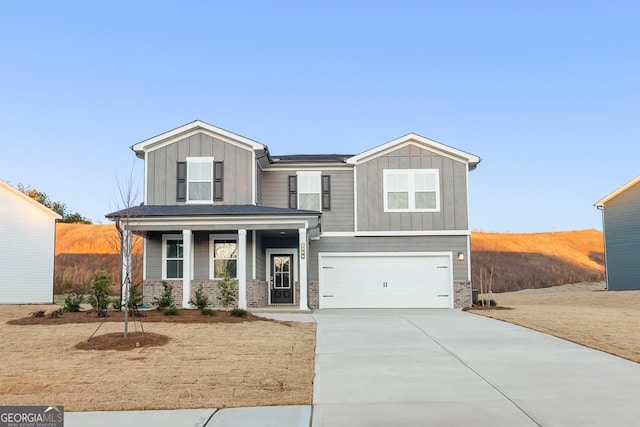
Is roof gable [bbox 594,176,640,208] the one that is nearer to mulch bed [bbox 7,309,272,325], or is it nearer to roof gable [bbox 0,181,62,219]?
mulch bed [bbox 7,309,272,325]

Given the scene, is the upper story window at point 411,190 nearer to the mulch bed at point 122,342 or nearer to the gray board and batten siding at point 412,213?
the gray board and batten siding at point 412,213

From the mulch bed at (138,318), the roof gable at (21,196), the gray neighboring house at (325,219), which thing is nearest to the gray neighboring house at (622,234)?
the gray neighboring house at (325,219)

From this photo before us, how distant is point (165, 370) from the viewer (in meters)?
9.34

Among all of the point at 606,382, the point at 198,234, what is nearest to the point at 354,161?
the point at 198,234

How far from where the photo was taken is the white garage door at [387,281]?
77.0 ft

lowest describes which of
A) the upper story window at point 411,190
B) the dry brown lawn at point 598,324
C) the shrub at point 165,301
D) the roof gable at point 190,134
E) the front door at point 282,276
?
the dry brown lawn at point 598,324

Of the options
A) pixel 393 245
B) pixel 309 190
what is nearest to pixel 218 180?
pixel 309 190

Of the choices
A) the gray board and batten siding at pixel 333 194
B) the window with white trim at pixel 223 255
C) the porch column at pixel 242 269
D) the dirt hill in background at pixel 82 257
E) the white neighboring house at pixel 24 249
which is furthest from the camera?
the dirt hill in background at pixel 82 257

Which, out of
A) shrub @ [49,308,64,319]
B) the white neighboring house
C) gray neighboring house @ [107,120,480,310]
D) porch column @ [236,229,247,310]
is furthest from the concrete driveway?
the white neighboring house

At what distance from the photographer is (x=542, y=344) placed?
473 inches

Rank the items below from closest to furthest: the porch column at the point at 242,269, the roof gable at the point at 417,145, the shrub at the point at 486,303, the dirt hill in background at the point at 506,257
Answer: the porch column at the point at 242,269
the shrub at the point at 486,303
the roof gable at the point at 417,145
the dirt hill in background at the point at 506,257

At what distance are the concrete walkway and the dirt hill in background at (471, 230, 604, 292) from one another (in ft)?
96.8

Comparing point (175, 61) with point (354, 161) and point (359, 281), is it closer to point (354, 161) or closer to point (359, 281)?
point (354, 161)

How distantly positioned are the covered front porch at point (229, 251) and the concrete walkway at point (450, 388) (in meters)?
7.99
